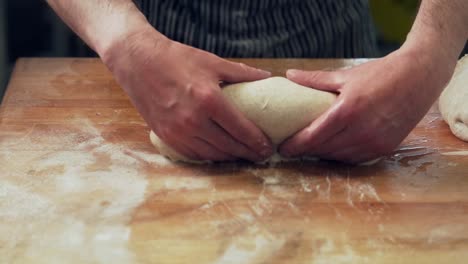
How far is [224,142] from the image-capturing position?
1.26 meters

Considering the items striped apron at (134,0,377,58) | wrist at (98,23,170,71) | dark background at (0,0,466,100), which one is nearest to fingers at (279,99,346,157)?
wrist at (98,23,170,71)

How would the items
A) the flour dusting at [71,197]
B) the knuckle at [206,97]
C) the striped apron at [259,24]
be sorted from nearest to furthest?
the flour dusting at [71,197] < the knuckle at [206,97] < the striped apron at [259,24]

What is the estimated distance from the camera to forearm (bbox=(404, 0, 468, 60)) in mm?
1303

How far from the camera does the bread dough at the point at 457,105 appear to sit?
4.67 feet

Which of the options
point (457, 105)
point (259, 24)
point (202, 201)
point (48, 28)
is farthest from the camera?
point (48, 28)

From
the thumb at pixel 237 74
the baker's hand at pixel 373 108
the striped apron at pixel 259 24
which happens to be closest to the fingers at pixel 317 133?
the baker's hand at pixel 373 108

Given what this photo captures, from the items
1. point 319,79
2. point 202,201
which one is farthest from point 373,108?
point 202,201

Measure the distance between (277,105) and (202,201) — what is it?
0.23 meters

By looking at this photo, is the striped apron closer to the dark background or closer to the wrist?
the wrist

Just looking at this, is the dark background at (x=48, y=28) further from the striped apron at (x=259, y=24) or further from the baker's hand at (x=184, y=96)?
the baker's hand at (x=184, y=96)

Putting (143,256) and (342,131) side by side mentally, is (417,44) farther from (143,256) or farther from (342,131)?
(143,256)

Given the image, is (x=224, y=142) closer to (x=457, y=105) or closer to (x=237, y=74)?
(x=237, y=74)

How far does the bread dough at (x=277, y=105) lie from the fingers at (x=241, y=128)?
2cm

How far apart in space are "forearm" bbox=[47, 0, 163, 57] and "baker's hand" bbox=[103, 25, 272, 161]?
2cm
